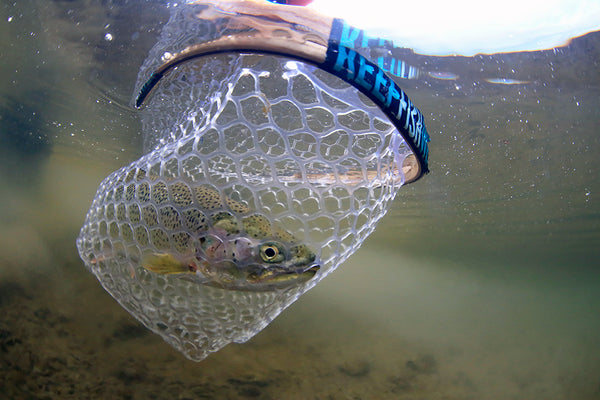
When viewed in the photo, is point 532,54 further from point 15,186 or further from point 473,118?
point 15,186

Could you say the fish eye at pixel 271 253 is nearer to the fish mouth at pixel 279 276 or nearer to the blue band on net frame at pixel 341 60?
the fish mouth at pixel 279 276

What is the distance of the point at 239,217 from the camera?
53.3 inches

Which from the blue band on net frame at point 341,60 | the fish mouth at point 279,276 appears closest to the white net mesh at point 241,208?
the fish mouth at point 279,276

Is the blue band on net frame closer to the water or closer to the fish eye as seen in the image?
the fish eye

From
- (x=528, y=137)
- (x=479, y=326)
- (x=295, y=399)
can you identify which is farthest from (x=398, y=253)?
(x=295, y=399)

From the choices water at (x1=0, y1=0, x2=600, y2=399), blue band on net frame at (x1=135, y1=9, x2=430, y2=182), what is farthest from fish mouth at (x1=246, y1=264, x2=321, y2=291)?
water at (x1=0, y1=0, x2=600, y2=399)

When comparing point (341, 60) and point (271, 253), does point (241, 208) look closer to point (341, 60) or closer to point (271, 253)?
point (271, 253)

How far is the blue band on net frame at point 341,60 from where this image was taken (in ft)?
3.91

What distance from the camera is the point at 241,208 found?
55.3 inches

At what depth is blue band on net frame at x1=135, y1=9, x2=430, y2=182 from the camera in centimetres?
119

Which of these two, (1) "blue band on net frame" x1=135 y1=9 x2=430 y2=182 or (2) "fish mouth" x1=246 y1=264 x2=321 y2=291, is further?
(2) "fish mouth" x1=246 y1=264 x2=321 y2=291

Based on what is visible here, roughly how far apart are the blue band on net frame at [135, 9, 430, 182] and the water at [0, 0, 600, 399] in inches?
70.4

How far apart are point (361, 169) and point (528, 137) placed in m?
4.78

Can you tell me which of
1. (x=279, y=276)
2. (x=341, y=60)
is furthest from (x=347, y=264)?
(x=341, y=60)
